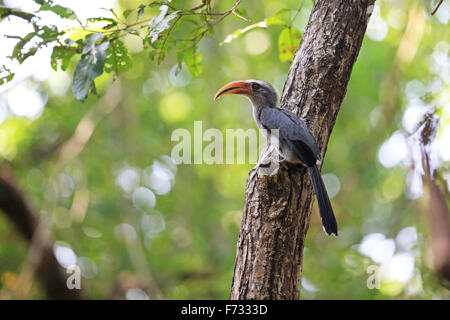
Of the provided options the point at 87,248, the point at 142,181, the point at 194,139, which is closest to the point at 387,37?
the point at 194,139

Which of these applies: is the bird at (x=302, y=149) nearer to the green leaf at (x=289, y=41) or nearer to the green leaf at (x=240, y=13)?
the green leaf at (x=240, y=13)

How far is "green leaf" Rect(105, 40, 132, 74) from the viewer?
11.3 feet

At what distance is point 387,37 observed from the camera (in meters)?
8.31

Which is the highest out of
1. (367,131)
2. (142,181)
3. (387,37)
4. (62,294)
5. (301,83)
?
(387,37)

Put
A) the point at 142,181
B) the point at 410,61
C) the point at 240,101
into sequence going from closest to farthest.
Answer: the point at 410,61 < the point at 142,181 < the point at 240,101

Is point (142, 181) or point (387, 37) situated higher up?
point (387, 37)

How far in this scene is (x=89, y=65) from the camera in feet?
9.55

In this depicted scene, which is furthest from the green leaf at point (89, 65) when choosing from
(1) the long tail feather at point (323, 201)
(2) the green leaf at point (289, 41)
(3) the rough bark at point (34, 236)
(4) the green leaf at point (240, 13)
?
(3) the rough bark at point (34, 236)

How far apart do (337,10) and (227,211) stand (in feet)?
16.3

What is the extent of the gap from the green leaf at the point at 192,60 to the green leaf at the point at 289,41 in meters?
0.82

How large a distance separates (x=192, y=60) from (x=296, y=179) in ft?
5.50

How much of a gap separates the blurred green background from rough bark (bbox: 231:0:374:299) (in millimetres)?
3276

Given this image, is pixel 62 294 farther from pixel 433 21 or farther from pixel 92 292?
pixel 433 21

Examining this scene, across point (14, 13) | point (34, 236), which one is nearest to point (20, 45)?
point (14, 13)
